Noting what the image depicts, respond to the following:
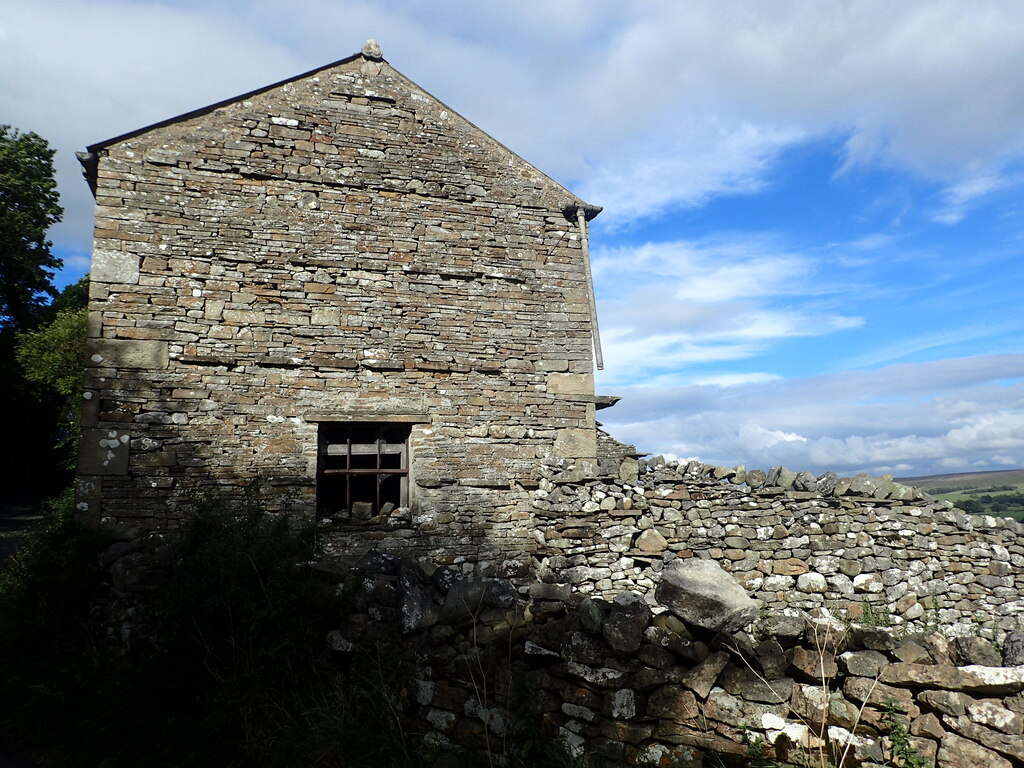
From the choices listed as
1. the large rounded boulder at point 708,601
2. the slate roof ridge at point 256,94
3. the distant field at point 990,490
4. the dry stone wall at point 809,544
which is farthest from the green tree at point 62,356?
the distant field at point 990,490

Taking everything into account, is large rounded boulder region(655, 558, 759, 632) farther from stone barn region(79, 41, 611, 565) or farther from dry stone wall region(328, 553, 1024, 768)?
stone barn region(79, 41, 611, 565)

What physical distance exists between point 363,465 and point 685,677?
18.7ft

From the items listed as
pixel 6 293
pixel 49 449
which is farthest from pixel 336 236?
pixel 49 449

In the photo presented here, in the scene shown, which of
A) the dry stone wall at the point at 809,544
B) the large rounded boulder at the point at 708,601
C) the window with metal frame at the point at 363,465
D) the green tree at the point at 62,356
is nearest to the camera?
the large rounded boulder at the point at 708,601

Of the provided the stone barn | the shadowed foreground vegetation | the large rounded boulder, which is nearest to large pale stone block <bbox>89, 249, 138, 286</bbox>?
the stone barn

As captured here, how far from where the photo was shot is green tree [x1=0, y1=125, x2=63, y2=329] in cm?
1603

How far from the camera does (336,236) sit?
8.40 metres

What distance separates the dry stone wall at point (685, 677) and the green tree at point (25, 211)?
1729cm

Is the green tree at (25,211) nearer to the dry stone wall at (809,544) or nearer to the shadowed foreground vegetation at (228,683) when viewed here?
the shadowed foreground vegetation at (228,683)

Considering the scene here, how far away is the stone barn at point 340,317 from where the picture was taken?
7.56 m

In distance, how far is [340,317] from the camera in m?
8.20

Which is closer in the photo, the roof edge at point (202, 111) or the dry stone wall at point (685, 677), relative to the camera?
the dry stone wall at point (685, 677)

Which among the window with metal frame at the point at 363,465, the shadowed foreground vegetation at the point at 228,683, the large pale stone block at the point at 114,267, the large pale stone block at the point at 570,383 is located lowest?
the shadowed foreground vegetation at the point at 228,683

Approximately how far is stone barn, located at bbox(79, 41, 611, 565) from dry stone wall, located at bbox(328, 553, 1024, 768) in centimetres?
386
